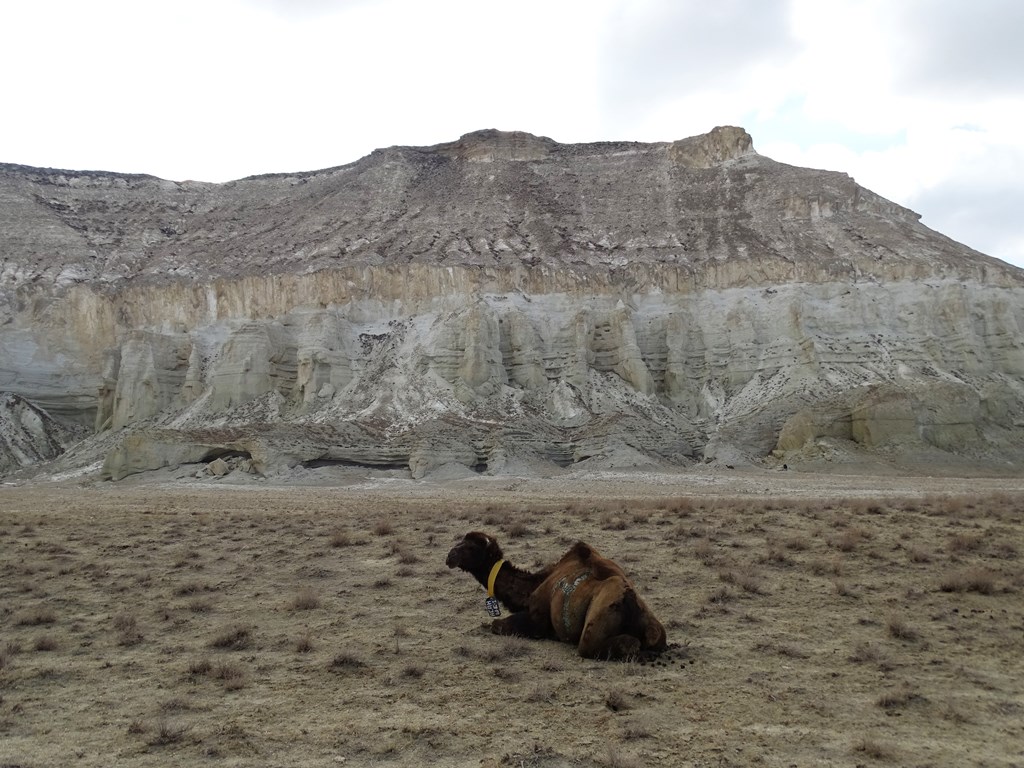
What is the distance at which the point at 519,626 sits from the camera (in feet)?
26.3

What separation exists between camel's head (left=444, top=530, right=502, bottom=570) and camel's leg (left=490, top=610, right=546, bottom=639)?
61cm

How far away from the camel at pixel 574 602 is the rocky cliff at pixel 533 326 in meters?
29.2

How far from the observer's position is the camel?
7.22 m

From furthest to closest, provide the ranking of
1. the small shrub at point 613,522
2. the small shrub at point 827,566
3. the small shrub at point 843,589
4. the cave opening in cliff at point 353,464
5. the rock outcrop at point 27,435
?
the rock outcrop at point 27,435, the cave opening in cliff at point 353,464, the small shrub at point 613,522, the small shrub at point 827,566, the small shrub at point 843,589

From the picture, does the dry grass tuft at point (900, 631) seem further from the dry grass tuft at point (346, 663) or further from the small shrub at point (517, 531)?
the small shrub at point (517, 531)

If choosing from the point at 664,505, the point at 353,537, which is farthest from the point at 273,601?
the point at 664,505

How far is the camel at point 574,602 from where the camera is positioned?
722 cm

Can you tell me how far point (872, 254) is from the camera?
159 feet

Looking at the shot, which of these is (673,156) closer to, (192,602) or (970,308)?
(970,308)

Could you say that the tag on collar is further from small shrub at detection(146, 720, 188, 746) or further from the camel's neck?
small shrub at detection(146, 720, 188, 746)

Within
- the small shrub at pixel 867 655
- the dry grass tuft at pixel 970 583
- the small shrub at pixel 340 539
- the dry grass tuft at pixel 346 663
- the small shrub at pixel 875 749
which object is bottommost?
the dry grass tuft at pixel 346 663

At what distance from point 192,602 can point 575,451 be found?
3081 centimetres

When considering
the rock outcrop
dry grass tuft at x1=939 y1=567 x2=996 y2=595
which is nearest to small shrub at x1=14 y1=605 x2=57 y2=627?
dry grass tuft at x1=939 y1=567 x2=996 y2=595

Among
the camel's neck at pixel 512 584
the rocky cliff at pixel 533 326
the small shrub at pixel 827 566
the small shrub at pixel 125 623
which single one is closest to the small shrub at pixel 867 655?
the camel's neck at pixel 512 584
